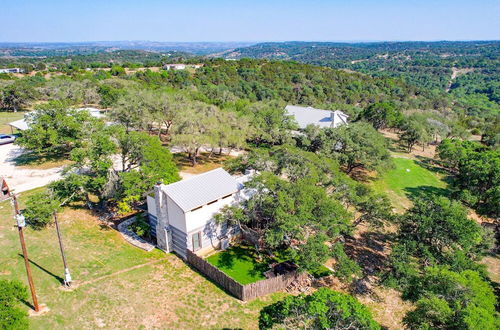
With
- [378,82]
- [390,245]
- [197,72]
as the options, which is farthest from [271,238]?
[378,82]

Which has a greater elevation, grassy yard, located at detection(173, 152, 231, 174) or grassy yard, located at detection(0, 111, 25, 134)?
grassy yard, located at detection(0, 111, 25, 134)

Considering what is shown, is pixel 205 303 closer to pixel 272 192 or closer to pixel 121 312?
pixel 121 312

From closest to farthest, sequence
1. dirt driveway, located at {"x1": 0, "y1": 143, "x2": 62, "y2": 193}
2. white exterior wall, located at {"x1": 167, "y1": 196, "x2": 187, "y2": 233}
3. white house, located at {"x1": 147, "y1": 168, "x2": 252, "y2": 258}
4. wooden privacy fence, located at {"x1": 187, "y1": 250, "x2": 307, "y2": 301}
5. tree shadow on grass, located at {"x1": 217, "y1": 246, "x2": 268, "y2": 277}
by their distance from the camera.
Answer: wooden privacy fence, located at {"x1": 187, "y1": 250, "x2": 307, "y2": 301}
white exterior wall, located at {"x1": 167, "y1": 196, "x2": 187, "y2": 233}
white house, located at {"x1": 147, "y1": 168, "x2": 252, "y2": 258}
tree shadow on grass, located at {"x1": 217, "y1": 246, "x2": 268, "y2": 277}
dirt driveway, located at {"x1": 0, "y1": 143, "x2": 62, "y2": 193}

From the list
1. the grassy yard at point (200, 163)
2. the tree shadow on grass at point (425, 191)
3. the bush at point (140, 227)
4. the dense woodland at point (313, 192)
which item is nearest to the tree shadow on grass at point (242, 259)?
the dense woodland at point (313, 192)

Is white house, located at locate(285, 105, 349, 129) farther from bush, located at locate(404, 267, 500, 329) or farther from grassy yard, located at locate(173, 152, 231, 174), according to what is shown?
bush, located at locate(404, 267, 500, 329)

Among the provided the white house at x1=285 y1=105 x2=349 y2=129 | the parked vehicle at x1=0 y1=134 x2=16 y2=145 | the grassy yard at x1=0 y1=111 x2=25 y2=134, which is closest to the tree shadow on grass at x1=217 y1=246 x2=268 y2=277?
the white house at x1=285 y1=105 x2=349 y2=129

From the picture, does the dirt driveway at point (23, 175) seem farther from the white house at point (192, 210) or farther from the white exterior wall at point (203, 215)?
the white exterior wall at point (203, 215)

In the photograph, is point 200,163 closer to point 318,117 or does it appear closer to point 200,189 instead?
point 200,189
